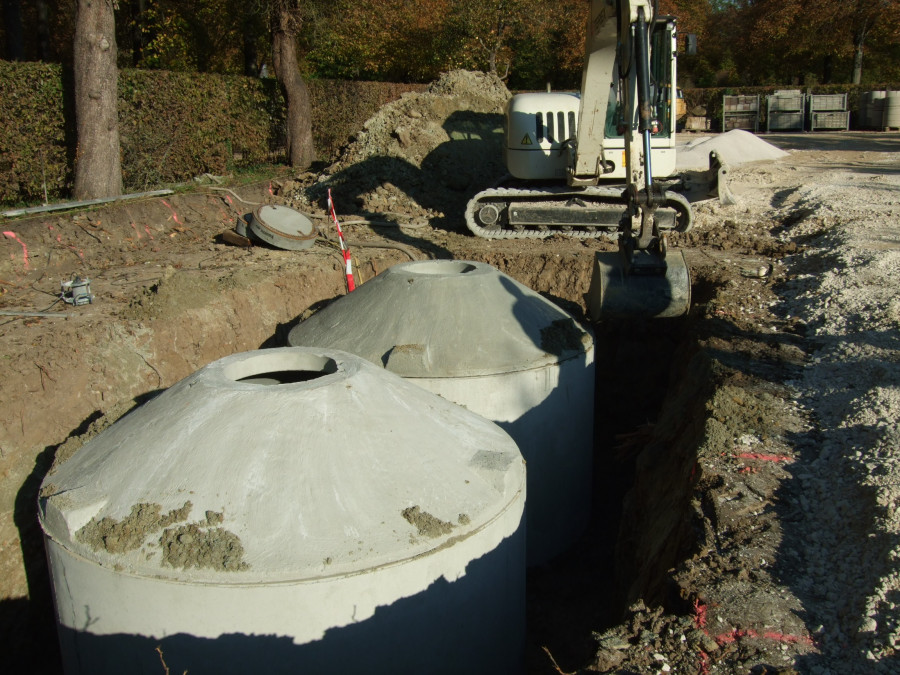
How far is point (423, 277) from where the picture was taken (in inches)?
280

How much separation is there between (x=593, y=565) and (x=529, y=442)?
1.46 meters

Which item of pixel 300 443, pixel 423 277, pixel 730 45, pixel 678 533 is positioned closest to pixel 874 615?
pixel 678 533

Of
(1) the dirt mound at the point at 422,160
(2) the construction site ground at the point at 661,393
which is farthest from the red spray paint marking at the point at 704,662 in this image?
(1) the dirt mound at the point at 422,160

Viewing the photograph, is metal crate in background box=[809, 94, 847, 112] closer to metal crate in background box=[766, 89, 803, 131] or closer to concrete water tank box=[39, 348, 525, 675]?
metal crate in background box=[766, 89, 803, 131]

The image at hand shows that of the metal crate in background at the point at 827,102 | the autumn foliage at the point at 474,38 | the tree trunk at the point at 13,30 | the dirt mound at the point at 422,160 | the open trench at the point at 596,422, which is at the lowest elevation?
the open trench at the point at 596,422

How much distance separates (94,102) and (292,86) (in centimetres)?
719

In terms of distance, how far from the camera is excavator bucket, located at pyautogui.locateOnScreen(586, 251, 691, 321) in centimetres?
808

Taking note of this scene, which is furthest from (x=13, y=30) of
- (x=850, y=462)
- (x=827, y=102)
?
(x=827, y=102)

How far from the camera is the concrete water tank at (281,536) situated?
12.9 ft

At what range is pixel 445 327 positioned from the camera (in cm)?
682

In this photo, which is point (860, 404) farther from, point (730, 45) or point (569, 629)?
point (730, 45)

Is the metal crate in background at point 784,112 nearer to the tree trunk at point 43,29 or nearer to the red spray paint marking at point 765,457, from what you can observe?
the tree trunk at point 43,29

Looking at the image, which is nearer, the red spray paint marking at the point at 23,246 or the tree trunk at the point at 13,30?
the red spray paint marking at the point at 23,246

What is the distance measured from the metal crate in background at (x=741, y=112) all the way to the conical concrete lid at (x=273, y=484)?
111 feet
